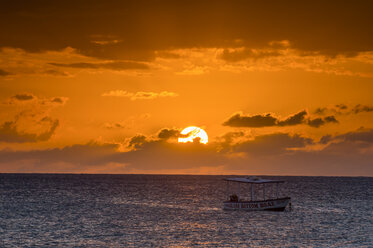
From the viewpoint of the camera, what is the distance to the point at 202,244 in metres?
54.8

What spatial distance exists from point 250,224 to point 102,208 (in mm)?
36748

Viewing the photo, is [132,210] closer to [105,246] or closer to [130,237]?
[130,237]

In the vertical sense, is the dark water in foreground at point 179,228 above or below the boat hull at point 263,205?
below

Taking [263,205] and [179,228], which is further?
[263,205]

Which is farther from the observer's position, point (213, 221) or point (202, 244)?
point (213, 221)

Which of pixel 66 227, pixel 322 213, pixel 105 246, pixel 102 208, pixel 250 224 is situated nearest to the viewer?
pixel 105 246

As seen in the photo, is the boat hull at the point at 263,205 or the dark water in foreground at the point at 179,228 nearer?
the dark water in foreground at the point at 179,228

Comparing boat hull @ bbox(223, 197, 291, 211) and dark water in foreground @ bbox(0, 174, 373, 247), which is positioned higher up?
boat hull @ bbox(223, 197, 291, 211)

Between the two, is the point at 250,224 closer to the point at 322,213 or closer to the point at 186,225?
the point at 186,225

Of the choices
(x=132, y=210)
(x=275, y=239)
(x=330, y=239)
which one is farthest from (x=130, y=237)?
(x=132, y=210)

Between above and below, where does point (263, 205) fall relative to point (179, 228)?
above

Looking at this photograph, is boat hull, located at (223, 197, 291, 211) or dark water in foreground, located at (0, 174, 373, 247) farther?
boat hull, located at (223, 197, 291, 211)

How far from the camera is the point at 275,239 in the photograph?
5878cm

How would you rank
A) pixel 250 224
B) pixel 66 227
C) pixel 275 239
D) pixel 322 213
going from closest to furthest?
pixel 275 239 → pixel 66 227 → pixel 250 224 → pixel 322 213
